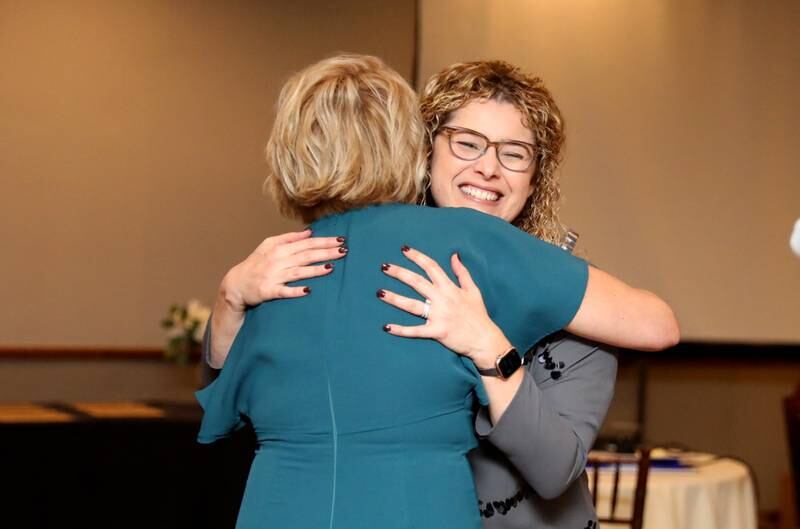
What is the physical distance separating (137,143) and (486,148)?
4.17 metres

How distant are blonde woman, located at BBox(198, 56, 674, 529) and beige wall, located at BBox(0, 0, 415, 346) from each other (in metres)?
4.32

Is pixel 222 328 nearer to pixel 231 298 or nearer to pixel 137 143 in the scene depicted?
pixel 231 298

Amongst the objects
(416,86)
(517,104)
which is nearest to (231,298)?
(517,104)

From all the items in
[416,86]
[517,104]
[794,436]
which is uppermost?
[416,86]

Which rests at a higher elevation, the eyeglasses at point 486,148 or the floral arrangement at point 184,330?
the eyeglasses at point 486,148

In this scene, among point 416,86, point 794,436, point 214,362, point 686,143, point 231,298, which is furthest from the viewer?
point 686,143

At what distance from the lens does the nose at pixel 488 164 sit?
1.93 metres

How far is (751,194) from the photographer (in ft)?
17.2

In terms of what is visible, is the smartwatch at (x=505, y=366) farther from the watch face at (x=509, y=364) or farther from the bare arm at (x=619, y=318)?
the bare arm at (x=619, y=318)

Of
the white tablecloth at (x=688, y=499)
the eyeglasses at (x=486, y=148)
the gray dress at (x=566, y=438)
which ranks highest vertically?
the eyeglasses at (x=486, y=148)

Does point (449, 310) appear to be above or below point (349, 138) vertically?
below

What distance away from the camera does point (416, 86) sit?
16.5 feet

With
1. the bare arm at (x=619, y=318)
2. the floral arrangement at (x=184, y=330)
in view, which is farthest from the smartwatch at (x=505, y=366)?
the floral arrangement at (x=184, y=330)

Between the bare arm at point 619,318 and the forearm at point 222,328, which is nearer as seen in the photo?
the bare arm at point 619,318
